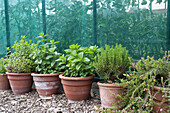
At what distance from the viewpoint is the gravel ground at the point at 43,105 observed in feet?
8.03

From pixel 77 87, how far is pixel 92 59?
46 cm

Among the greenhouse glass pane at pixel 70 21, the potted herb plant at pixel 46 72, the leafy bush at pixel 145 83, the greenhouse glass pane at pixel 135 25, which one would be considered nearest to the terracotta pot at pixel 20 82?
the potted herb plant at pixel 46 72

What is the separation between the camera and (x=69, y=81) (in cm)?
257

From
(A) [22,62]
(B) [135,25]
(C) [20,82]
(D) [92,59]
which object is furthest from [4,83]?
(B) [135,25]

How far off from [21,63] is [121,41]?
171 cm

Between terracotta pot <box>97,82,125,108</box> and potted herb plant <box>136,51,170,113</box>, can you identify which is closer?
potted herb plant <box>136,51,170,113</box>

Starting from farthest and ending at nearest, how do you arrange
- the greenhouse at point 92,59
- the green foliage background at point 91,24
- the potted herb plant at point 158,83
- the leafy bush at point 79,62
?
1. the green foliage background at point 91,24
2. the leafy bush at point 79,62
3. the greenhouse at point 92,59
4. the potted herb plant at point 158,83

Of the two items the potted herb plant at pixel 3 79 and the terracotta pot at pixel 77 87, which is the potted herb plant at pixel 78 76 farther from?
the potted herb plant at pixel 3 79

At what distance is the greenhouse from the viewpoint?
212 centimetres

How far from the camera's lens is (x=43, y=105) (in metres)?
2.64

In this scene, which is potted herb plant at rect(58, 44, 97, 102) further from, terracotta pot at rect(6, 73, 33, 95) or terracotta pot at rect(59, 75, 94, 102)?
terracotta pot at rect(6, 73, 33, 95)

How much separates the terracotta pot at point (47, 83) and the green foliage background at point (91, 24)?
73 centimetres

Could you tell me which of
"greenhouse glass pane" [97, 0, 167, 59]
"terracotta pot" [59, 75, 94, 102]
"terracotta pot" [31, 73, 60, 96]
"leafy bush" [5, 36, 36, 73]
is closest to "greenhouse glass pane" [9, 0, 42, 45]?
Answer: "leafy bush" [5, 36, 36, 73]

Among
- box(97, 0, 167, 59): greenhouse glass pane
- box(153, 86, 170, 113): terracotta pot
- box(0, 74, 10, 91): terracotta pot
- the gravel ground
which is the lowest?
the gravel ground
